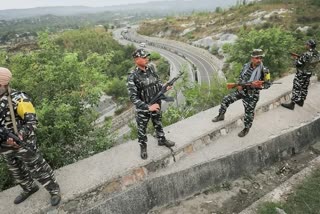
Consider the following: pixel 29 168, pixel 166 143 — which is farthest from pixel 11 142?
pixel 166 143

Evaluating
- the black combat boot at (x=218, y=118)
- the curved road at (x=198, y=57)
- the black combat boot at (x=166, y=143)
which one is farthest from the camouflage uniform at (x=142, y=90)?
the curved road at (x=198, y=57)

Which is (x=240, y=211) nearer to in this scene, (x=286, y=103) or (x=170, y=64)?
(x=286, y=103)

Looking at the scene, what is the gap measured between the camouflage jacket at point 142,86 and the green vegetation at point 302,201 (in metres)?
2.71

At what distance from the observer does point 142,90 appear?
5.20 meters

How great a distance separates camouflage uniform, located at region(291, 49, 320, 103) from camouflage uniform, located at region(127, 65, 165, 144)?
437 cm

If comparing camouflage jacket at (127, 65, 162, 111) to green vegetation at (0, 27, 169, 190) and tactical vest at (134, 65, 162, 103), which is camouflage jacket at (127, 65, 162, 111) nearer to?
tactical vest at (134, 65, 162, 103)

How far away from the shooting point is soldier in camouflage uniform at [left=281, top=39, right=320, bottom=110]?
750 cm

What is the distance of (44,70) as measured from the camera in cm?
866

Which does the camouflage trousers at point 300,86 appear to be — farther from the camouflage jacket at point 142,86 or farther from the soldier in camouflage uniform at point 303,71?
the camouflage jacket at point 142,86

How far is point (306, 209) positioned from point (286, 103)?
3.91 metres

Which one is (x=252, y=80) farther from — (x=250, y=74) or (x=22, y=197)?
(x=22, y=197)

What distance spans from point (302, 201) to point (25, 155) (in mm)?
4672

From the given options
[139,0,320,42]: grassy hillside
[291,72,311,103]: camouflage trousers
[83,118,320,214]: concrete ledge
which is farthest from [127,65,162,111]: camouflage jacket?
[139,0,320,42]: grassy hillside

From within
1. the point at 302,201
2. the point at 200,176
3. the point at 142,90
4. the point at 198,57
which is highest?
the point at 142,90
